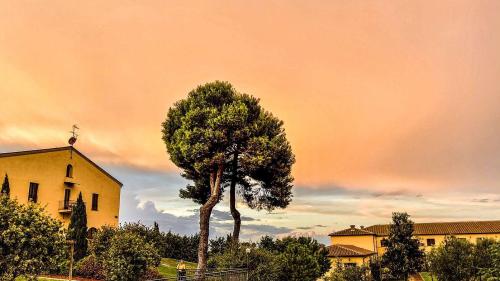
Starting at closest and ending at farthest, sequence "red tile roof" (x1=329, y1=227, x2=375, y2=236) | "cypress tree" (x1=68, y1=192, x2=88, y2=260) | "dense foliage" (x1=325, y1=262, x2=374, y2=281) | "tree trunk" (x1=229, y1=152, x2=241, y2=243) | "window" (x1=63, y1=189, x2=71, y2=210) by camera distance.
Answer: "tree trunk" (x1=229, y1=152, x2=241, y2=243) < "cypress tree" (x1=68, y1=192, x2=88, y2=260) < "window" (x1=63, y1=189, x2=71, y2=210) < "dense foliage" (x1=325, y1=262, x2=374, y2=281) < "red tile roof" (x1=329, y1=227, x2=375, y2=236)

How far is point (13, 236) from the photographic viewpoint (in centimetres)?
1383

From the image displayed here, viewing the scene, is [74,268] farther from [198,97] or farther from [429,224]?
[429,224]

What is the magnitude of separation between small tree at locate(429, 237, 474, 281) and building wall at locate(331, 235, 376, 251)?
29.1 meters

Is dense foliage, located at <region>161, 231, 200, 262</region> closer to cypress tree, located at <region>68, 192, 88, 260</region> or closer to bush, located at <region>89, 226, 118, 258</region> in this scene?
cypress tree, located at <region>68, 192, 88, 260</region>

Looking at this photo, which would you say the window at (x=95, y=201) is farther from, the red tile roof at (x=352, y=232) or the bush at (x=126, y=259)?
the red tile roof at (x=352, y=232)

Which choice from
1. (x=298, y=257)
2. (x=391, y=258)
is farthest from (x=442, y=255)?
(x=298, y=257)

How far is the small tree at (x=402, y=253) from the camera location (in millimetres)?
48469

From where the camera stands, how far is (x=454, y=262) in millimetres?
38344

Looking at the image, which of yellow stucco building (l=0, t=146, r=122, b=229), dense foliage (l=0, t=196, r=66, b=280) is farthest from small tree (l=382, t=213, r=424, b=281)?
dense foliage (l=0, t=196, r=66, b=280)

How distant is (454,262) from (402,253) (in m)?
10.5

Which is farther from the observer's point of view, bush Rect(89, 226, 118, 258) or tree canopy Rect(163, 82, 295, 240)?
tree canopy Rect(163, 82, 295, 240)

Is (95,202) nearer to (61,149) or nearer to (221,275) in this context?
(61,149)

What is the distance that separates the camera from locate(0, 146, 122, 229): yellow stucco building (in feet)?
111

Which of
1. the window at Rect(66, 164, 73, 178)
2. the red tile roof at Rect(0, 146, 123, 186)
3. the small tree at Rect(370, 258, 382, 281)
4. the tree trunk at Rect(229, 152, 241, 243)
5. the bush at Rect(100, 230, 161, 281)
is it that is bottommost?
the small tree at Rect(370, 258, 382, 281)
